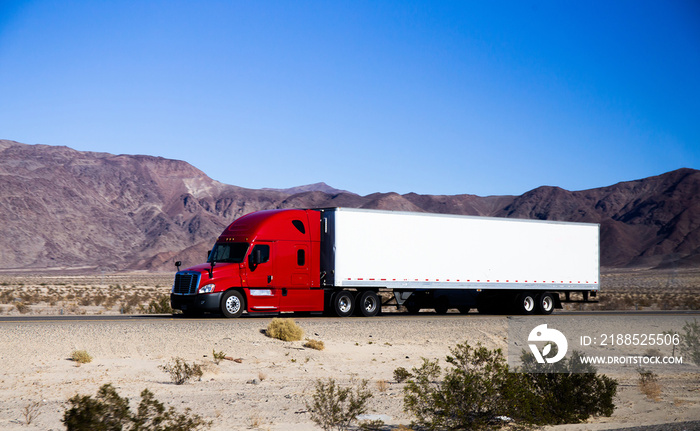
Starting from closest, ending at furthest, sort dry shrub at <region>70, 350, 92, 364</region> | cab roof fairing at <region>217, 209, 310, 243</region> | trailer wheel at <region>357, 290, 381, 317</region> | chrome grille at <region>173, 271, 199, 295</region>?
1. dry shrub at <region>70, 350, 92, 364</region>
2. chrome grille at <region>173, 271, 199, 295</region>
3. cab roof fairing at <region>217, 209, 310, 243</region>
4. trailer wheel at <region>357, 290, 381, 317</region>

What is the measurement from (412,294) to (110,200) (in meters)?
153

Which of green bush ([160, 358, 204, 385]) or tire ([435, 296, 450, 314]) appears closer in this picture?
green bush ([160, 358, 204, 385])

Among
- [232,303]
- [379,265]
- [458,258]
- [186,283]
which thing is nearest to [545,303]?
[458,258]

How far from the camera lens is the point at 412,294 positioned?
27.3 metres

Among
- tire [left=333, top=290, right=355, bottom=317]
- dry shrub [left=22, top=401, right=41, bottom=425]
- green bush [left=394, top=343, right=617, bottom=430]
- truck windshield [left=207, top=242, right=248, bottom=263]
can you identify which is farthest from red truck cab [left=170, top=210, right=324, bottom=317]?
green bush [left=394, top=343, right=617, bottom=430]

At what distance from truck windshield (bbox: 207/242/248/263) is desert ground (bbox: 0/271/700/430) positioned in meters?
2.59

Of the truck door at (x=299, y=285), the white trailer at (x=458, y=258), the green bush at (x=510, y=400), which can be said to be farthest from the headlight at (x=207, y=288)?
the green bush at (x=510, y=400)

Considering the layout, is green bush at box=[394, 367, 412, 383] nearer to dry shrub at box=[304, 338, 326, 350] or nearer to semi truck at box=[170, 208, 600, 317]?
dry shrub at box=[304, 338, 326, 350]

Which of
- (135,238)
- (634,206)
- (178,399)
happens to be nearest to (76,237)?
(135,238)

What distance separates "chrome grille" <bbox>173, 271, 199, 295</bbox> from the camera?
23.0m

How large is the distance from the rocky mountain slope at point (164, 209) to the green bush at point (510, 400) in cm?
12986

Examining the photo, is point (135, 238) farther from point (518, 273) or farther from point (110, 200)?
point (518, 273)

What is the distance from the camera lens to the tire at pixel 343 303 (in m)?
25.2

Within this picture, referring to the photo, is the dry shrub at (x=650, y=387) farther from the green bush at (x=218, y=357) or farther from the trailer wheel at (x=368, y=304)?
the trailer wheel at (x=368, y=304)
